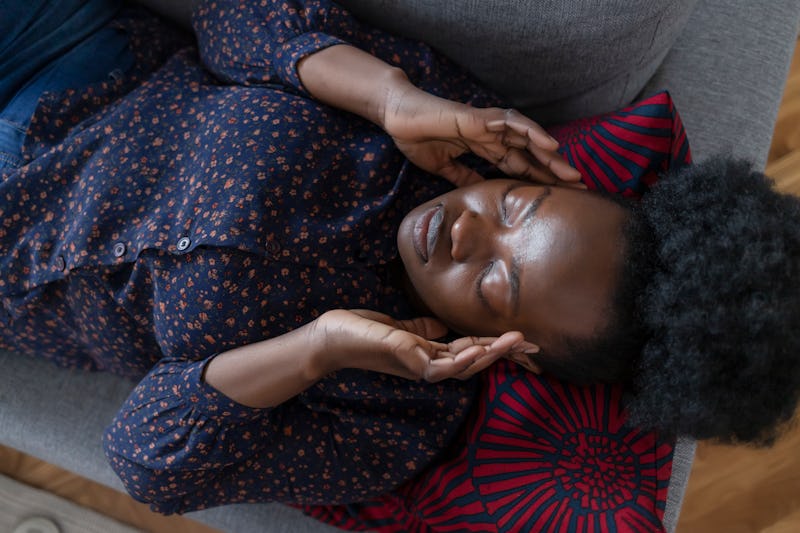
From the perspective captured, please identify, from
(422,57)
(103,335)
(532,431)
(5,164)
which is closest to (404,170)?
(422,57)

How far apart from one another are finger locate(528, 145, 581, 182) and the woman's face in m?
0.04

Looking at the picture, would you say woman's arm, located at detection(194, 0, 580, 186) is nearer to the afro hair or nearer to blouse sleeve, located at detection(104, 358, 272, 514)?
the afro hair

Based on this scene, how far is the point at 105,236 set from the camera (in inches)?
41.3

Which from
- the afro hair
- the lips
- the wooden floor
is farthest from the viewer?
the wooden floor

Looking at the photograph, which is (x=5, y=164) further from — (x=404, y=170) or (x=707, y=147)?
(x=707, y=147)

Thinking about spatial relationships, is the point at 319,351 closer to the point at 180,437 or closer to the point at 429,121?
the point at 180,437

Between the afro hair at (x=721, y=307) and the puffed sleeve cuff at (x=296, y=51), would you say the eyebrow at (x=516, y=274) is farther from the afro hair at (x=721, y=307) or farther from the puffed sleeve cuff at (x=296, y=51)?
the puffed sleeve cuff at (x=296, y=51)

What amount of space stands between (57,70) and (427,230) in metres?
0.73

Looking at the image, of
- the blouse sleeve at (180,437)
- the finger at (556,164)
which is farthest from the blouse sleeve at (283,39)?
the blouse sleeve at (180,437)

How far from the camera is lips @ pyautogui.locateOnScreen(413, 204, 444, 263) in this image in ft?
3.00

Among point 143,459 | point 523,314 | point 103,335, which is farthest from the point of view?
point 103,335

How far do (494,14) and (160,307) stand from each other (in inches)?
25.4

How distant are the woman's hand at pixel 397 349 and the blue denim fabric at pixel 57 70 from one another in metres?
0.63

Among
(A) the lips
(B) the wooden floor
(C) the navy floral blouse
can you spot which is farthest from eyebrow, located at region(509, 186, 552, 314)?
(B) the wooden floor
